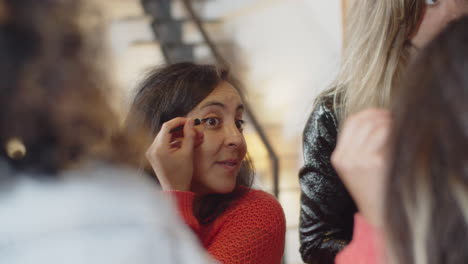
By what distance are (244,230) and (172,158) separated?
0.23 metres

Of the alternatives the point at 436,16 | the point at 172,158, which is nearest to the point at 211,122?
the point at 172,158

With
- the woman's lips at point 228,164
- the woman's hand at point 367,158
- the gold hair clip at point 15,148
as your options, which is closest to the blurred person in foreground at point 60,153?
the gold hair clip at point 15,148

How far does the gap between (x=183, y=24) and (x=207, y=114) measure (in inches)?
141

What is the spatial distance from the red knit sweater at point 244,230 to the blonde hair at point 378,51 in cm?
28

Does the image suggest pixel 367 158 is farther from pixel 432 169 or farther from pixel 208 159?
pixel 208 159

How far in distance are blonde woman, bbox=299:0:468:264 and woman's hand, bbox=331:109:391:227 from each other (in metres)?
0.53

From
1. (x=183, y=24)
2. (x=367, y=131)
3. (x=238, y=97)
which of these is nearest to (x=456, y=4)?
(x=238, y=97)

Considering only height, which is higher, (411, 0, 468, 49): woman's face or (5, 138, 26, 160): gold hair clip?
(5, 138, 26, 160): gold hair clip

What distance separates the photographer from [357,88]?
4.02ft

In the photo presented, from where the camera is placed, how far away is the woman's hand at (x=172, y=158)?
1.18 m

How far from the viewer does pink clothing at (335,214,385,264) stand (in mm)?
682

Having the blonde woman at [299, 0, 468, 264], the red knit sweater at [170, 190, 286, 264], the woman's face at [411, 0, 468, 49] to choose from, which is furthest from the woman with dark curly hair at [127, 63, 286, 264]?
the woman's face at [411, 0, 468, 49]

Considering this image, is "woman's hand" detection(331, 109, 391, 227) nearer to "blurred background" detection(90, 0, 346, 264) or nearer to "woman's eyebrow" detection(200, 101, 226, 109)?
"woman's eyebrow" detection(200, 101, 226, 109)

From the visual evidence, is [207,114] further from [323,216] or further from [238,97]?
[323,216]
